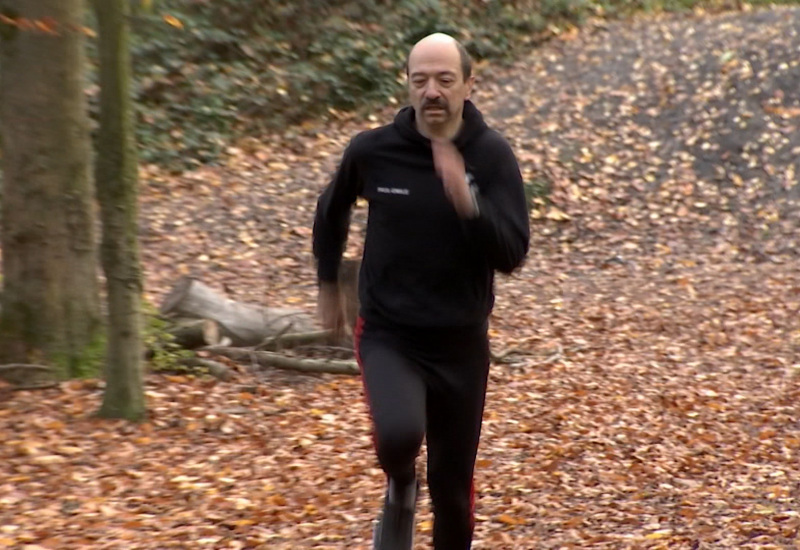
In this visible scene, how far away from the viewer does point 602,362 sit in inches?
387

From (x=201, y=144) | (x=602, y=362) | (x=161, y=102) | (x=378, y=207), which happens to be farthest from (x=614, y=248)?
(x=378, y=207)

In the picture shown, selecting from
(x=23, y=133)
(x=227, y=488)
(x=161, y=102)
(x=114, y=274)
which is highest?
(x=161, y=102)

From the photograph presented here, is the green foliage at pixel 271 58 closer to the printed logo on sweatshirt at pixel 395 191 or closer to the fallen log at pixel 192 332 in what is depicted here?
the fallen log at pixel 192 332

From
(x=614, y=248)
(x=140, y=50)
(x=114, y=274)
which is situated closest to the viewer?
(x=114, y=274)

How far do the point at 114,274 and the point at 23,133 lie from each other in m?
1.14

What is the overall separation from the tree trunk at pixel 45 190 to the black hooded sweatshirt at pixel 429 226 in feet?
11.7

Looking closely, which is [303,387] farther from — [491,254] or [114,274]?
[491,254]

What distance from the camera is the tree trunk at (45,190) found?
7168mm

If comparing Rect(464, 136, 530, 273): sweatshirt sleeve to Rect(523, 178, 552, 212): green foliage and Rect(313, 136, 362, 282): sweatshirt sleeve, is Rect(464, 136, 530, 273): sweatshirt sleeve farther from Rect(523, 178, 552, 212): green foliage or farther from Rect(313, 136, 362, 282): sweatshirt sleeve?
Rect(523, 178, 552, 212): green foliage

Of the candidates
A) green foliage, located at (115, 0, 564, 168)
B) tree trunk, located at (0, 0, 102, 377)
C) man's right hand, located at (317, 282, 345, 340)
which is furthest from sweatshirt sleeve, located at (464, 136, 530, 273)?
green foliage, located at (115, 0, 564, 168)

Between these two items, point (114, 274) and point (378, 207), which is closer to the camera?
point (378, 207)

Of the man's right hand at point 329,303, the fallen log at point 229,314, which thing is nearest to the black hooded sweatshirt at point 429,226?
the man's right hand at point 329,303

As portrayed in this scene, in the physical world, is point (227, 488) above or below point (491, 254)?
below

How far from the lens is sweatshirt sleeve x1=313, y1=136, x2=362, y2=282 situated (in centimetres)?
448
